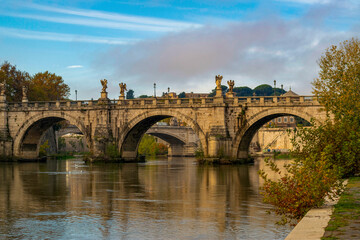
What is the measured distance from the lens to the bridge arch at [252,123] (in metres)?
52.2

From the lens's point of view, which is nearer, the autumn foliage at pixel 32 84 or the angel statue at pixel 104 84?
the angel statue at pixel 104 84

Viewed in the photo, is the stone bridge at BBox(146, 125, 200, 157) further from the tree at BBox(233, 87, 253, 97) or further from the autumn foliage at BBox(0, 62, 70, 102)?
the tree at BBox(233, 87, 253, 97)

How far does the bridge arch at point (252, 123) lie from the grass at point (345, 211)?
34.0m

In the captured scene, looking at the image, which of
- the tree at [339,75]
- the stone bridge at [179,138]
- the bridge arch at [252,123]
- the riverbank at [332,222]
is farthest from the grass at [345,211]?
the stone bridge at [179,138]

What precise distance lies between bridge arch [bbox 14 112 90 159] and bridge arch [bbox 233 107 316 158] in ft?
58.2

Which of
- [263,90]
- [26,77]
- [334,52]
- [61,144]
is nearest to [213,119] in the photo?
[334,52]

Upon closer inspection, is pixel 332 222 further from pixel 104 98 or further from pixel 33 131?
pixel 33 131

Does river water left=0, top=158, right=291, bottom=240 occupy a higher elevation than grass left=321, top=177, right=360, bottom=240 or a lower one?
lower

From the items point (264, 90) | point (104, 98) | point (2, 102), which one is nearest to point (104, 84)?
point (104, 98)

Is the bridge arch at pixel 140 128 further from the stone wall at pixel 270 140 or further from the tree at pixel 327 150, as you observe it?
the stone wall at pixel 270 140

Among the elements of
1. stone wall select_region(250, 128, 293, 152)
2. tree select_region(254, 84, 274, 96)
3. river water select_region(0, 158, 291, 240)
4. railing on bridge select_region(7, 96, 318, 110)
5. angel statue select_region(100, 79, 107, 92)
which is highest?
tree select_region(254, 84, 274, 96)

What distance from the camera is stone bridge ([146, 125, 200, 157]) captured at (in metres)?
92.6

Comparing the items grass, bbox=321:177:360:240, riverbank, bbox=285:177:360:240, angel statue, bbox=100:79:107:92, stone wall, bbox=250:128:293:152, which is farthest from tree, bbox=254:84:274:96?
riverbank, bbox=285:177:360:240

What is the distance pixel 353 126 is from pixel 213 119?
2931 centimetres
